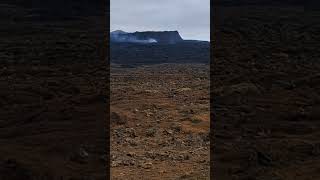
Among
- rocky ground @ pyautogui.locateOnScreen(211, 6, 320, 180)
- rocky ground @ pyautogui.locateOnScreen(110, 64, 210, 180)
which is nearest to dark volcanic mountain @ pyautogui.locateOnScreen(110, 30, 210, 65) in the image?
rocky ground @ pyautogui.locateOnScreen(211, 6, 320, 180)

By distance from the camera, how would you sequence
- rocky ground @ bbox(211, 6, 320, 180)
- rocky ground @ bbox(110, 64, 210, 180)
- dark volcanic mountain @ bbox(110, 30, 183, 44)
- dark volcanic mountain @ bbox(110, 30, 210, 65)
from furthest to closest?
1. dark volcanic mountain @ bbox(110, 30, 183, 44)
2. dark volcanic mountain @ bbox(110, 30, 210, 65)
3. rocky ground @ bbox(110, 64, 210, 180)
4. rocky ground @ bbox(211, 6, 320, 180)

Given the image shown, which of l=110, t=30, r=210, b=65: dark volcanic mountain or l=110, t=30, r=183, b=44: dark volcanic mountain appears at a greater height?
l=110, t=30, r=183, b=44: dark volcanic mountain

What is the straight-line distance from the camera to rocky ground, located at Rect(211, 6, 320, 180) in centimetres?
660

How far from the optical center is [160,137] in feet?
29.1

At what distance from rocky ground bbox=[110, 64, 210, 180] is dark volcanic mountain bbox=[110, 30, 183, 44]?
133ft

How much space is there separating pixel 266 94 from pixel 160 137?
354cm

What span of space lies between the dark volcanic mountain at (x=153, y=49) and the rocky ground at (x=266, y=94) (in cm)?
1506
